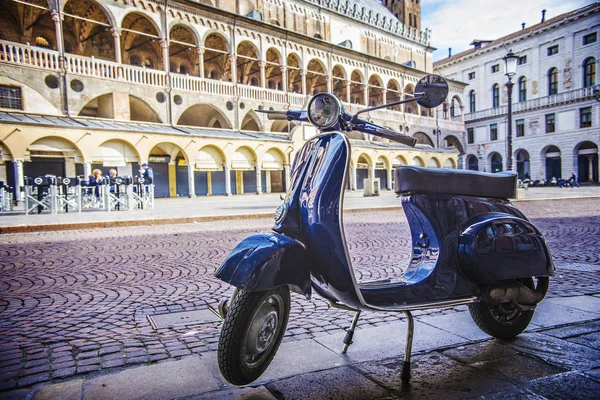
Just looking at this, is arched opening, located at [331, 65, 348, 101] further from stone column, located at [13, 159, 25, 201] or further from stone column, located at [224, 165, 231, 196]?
stone column, located at [13, 159, 25, 201]

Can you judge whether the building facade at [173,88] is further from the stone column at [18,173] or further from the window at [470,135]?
the window at [470,135]

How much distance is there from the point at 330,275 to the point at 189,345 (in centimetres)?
117

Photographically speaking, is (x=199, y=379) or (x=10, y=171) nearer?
(x=199, y=379)

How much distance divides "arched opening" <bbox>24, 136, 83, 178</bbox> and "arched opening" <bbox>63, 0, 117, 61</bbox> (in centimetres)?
675

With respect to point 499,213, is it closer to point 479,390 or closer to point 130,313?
point 479,390

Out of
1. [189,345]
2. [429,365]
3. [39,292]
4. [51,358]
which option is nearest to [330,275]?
[429,365]

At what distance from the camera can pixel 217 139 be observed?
25.1 m

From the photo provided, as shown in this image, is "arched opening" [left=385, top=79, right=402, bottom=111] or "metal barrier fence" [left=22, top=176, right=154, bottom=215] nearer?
"metal barrier fence" [left=22, top=176, right=154, bottom=215]

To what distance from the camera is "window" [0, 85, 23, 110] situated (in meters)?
18.6

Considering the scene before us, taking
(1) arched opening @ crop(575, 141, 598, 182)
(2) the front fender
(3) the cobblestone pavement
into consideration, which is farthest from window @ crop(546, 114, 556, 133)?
(2) the front fender

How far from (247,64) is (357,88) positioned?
12.6 m

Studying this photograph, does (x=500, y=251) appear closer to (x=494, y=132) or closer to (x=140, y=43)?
(x=140, y=43)

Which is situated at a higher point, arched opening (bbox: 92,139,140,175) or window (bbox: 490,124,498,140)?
window (bbox: 490,124,498,140)

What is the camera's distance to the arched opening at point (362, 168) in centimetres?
3447
